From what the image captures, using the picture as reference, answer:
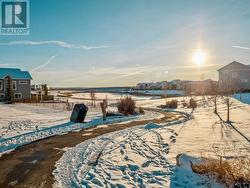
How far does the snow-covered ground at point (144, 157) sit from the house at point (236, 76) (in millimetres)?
41697

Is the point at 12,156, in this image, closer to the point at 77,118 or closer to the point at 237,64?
the point at 77,118

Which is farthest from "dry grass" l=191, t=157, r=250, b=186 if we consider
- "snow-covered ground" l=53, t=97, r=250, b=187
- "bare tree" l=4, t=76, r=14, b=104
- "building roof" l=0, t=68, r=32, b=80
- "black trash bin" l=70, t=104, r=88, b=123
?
"building roof" l=0, t=68, r=32, b=80

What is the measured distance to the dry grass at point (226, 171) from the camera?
22.0 feet

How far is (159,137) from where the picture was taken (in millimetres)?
13055

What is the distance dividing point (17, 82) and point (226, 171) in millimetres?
47479

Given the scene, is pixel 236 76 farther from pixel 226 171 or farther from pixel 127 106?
pixel 226 171

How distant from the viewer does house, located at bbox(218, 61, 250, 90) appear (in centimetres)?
5225

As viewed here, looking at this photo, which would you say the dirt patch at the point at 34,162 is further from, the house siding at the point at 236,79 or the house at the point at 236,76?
the house siding at the point at 236,79

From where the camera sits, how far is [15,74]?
4897cm

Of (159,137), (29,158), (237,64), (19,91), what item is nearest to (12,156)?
(29,158)

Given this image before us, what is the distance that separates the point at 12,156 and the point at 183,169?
599 cm

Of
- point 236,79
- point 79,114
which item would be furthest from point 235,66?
point 79,114

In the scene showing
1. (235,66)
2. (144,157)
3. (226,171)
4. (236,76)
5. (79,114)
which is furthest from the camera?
(235,66)

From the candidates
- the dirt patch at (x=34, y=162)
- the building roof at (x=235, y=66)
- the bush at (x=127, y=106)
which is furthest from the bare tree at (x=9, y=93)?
the building roof at (x=235, y=66)
